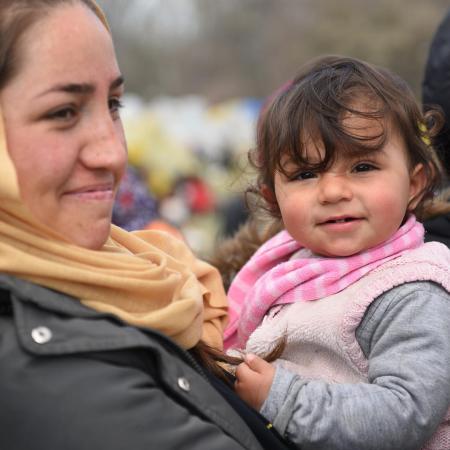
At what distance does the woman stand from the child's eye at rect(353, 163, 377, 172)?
642mm

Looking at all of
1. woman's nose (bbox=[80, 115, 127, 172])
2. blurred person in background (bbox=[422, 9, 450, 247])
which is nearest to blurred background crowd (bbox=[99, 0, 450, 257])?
blurred person in background (bbox=[422, 9, 450, 247])

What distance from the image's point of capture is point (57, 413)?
1.74 metres

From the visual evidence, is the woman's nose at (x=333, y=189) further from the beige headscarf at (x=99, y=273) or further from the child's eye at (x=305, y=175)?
the beige headscarf at (x=99, y=273)

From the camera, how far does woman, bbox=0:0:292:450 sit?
1774 mm

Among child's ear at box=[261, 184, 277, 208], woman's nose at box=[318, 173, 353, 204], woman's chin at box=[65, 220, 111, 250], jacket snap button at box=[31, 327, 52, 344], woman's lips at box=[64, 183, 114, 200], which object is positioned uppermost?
woman's lips at box=[64, 183, 114, 200]

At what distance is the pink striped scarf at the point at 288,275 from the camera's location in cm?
243

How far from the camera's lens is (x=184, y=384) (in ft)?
6.38

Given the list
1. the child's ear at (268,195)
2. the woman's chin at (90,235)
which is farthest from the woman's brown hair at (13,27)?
the child's ear at (268,195)

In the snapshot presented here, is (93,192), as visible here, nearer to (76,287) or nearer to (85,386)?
(76,287)

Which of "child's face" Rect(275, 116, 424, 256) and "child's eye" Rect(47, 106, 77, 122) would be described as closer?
"child's eye" Rect(47, 106, 77, 122)

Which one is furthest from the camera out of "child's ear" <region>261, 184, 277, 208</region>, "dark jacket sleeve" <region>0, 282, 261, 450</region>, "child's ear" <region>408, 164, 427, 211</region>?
"child's ear" <region>261, 184, 277, 208</region>

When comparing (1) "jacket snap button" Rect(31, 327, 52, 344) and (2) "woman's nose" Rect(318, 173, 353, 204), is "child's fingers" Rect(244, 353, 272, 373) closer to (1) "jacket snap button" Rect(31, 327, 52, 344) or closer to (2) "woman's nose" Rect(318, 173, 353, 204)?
(2) "woman's nose" Rect(318, 173, 353, 204)

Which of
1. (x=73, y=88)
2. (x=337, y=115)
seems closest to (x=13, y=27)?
(x=73, y=88)

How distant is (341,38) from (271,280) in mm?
27330
